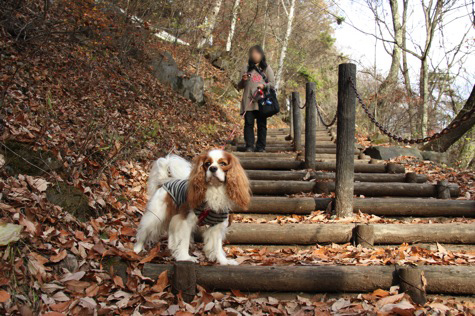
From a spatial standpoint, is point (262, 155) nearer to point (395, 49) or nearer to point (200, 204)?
point (200, 204)

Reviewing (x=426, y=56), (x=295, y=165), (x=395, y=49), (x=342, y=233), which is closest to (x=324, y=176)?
(x=295, y=165)

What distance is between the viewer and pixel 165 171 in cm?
397

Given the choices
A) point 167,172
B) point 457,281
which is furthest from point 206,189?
point 457,281

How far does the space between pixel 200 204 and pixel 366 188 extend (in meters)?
3.11

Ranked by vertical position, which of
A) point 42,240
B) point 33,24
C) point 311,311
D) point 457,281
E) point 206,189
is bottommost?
point 311,311

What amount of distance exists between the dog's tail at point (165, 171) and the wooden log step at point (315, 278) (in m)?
1.03

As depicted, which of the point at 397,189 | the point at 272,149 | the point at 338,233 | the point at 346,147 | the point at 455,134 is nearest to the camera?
the point at 338,233

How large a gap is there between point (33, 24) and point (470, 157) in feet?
37.5

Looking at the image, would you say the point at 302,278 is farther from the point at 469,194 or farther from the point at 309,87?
the point at 309,87

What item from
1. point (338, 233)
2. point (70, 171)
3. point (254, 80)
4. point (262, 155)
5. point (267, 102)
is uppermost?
point (254, 80)

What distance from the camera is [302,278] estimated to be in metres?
3.08

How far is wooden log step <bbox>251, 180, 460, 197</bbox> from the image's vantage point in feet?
18.0

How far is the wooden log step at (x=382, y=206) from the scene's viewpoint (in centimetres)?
477

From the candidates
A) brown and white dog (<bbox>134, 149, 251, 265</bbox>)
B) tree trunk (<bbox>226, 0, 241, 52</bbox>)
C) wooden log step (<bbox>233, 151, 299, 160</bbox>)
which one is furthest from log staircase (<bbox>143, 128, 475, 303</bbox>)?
tree trunk (<bbox>226, 0, 241, 52</bbox>)
